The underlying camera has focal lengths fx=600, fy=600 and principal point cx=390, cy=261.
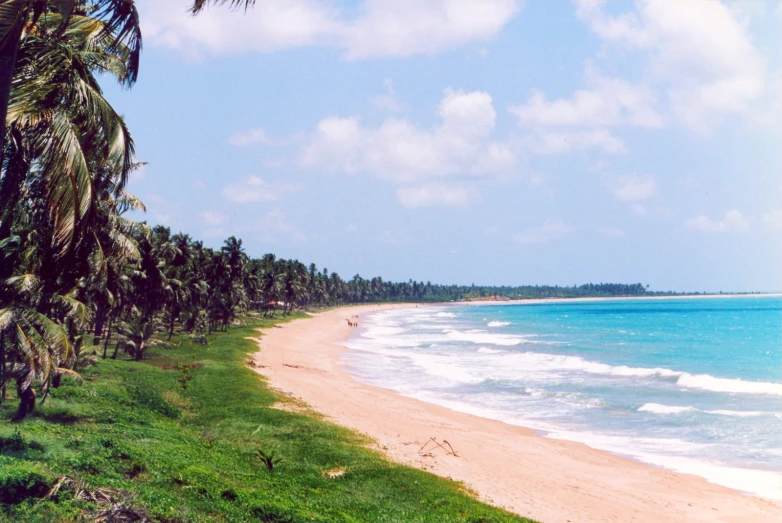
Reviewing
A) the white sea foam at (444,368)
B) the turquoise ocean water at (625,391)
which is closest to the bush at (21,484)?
the turquoise ocean water at (625,391)

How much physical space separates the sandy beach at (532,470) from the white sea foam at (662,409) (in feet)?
27.1

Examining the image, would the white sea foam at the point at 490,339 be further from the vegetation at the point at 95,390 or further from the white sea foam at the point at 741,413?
the vegetation at the point at 95,390

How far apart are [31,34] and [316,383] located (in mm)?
27305

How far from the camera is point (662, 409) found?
28172 mm

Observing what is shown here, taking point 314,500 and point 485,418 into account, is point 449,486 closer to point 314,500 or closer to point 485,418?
point 314,500

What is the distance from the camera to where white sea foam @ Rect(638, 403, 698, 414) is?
27750mm

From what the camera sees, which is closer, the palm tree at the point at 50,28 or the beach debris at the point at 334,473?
the palm tree at the point at 50,28

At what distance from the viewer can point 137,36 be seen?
6.74 metres

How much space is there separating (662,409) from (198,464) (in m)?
23.1

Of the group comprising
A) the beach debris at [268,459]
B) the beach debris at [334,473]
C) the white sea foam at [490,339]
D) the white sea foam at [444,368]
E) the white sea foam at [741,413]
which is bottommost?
the white sea foam at [741,413]

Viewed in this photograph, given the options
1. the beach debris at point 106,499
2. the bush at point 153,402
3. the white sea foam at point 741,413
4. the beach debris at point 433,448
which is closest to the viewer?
the beach debris at point 106,499

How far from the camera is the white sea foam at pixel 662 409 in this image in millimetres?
27750

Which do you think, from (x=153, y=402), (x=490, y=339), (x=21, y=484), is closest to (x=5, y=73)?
(x=21, y=484)

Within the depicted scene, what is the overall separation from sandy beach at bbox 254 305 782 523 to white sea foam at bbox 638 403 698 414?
326 inches
